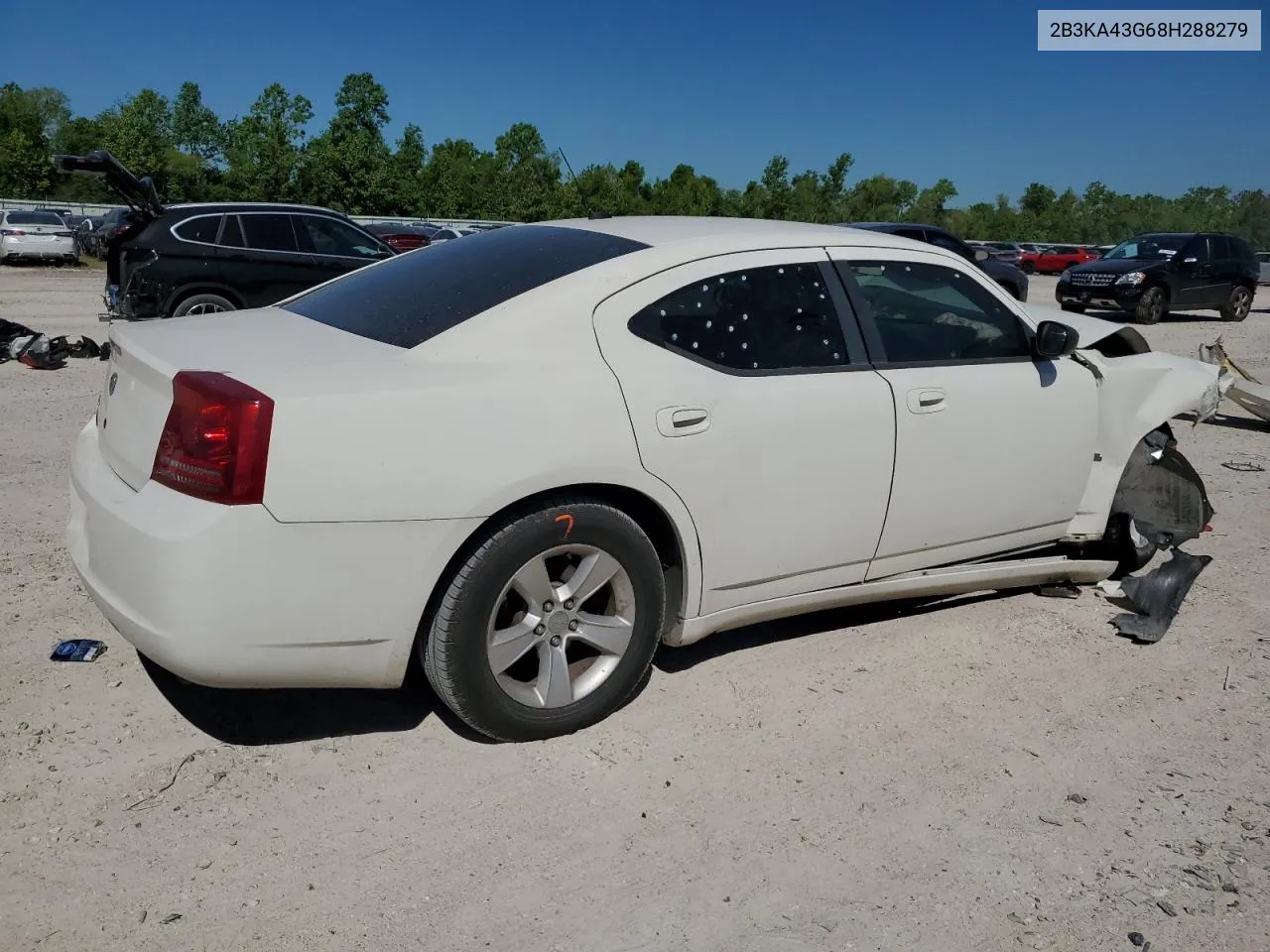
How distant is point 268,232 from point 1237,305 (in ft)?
58.7

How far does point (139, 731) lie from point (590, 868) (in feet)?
5.03

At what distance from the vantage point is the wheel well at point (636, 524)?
9.95 ft

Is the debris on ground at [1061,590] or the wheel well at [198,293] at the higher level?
the wheel well at [198,293]

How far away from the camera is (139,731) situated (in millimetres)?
3275

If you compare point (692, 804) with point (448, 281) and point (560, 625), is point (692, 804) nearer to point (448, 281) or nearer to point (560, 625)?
point (560, 625)

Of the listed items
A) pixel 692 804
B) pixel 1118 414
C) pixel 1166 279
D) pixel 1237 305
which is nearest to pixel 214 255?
pixel 1118 414

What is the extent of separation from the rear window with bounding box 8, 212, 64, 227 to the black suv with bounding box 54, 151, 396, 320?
842 inches

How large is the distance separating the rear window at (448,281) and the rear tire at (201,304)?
7501 millimetres

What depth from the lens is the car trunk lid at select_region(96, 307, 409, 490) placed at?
298cm

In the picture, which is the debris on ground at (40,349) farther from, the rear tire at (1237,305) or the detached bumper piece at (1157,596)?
the rear tire at (1237,305)

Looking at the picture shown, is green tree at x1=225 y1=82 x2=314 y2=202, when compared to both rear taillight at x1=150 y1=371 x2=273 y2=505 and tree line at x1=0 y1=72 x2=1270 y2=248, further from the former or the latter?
rear taillight at x1=150 y1=371 x2=273 y2=505

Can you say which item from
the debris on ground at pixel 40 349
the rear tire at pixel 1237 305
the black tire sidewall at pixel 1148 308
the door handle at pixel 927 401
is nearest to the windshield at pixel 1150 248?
the black tire sidewall at pixel 1148 308

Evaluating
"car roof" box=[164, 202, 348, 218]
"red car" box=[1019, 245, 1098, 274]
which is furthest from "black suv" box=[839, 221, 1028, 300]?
"red car" box=[1019, 245, 1098, 274]

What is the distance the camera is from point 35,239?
95.0 feet
